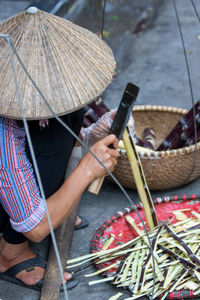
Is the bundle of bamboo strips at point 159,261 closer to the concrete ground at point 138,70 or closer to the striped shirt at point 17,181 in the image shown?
the concrete ground at point 138,70

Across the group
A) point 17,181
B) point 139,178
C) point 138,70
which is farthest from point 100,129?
point 138,70

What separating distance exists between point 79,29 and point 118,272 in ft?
3.48

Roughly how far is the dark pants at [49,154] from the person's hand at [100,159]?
162 mm

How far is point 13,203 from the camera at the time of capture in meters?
1.65

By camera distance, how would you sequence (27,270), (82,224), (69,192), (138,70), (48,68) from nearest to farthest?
(48,68)
(69,192)
(27,270)
(82,224)
(138,70)

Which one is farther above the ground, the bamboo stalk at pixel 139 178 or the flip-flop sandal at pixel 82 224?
the bamboo stalk at pixel 139 178

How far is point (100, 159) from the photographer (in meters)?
1.80

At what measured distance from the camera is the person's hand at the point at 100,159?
69.9 inches

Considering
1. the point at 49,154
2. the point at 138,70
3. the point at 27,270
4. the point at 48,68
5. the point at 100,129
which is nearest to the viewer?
the point at 48,68

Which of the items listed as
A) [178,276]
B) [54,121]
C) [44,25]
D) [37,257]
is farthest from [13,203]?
[178,276]

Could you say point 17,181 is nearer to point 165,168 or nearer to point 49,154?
→ point 49,154

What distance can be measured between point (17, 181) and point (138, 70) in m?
2.79

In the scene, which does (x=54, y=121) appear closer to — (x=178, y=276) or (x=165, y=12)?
(x=178, y=276)

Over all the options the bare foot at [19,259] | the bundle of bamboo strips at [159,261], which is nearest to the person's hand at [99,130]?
the bundle of bamboo strips at [159,261]
